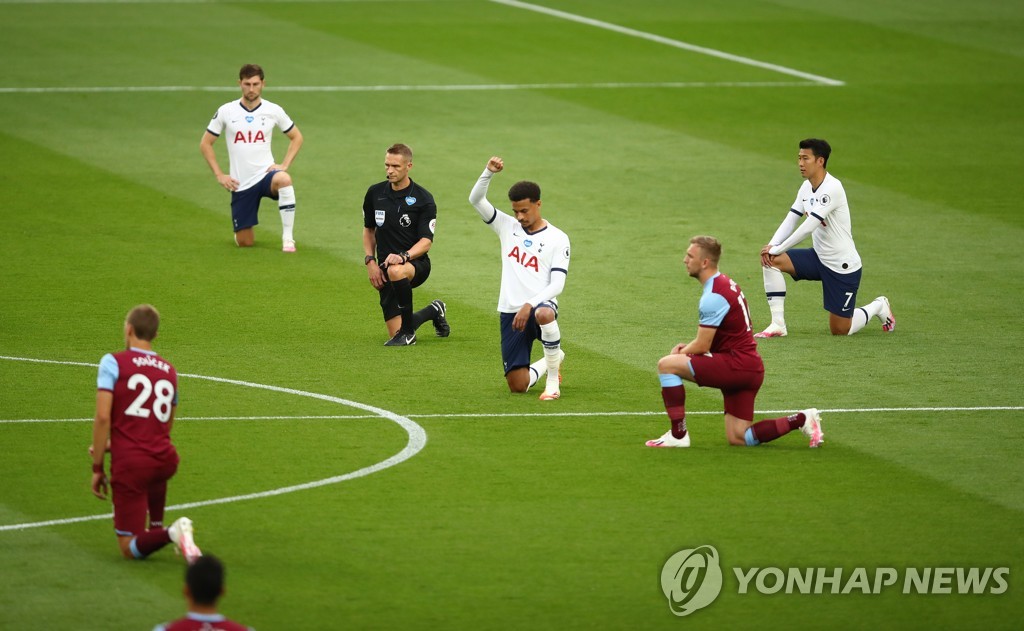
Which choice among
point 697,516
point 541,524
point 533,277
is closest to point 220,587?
point 541,524

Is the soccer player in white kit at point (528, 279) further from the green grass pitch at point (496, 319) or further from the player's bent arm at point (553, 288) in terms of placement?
the green grass pitch at point (496, 319)

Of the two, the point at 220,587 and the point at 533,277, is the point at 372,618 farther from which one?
the point at 533,277

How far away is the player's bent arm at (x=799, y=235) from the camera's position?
1661 cm

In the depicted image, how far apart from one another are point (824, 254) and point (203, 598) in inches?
441

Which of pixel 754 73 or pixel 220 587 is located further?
pixel 754 73

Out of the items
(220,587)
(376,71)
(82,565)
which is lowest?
(82,565)

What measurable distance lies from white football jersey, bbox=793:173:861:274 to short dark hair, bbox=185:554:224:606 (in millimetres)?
10932

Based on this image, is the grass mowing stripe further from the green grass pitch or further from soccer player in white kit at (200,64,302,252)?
soccer player in white kit at (200,64,302,252)

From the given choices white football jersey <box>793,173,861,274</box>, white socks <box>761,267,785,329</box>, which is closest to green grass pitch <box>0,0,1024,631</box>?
white socks <box>761,267,785,329</box>

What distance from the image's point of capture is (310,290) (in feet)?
61.6

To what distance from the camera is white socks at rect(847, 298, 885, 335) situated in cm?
1684

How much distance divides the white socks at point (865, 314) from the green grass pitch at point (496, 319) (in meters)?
0.19

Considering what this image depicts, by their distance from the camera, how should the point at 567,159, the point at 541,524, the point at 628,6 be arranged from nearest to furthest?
the point at 541,524 < the point at 567,159 < the point at 628,6

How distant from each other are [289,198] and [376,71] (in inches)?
489
